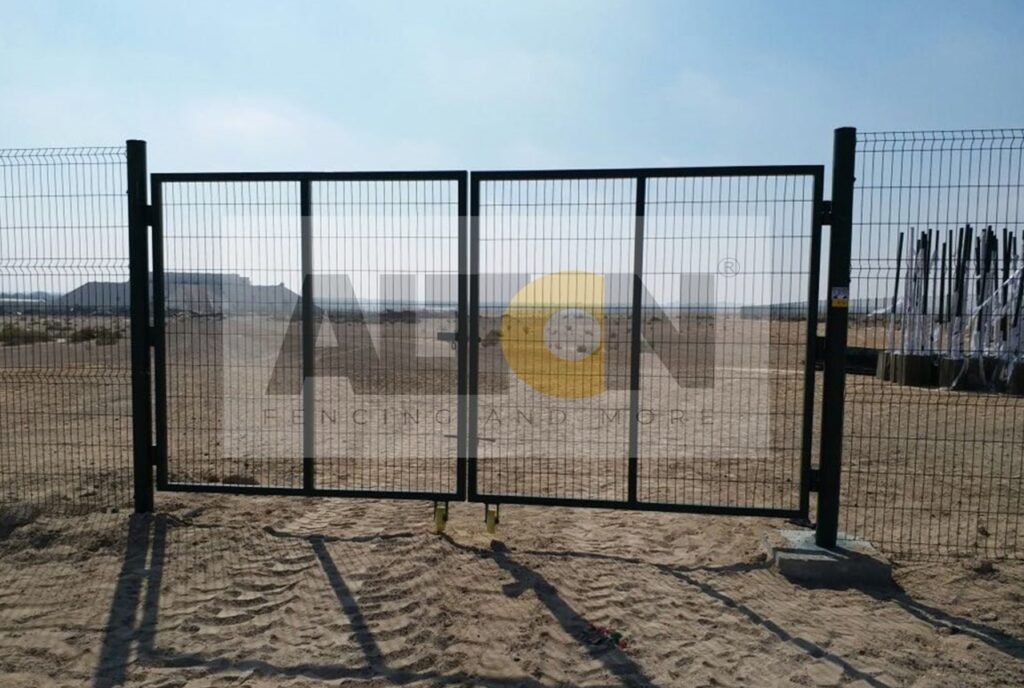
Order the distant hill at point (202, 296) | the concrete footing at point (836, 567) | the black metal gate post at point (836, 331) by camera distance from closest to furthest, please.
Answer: the concrete footing at point (836, 567)
the black metal gate post at point (836, 331)
the distant hill at point (202, 296)

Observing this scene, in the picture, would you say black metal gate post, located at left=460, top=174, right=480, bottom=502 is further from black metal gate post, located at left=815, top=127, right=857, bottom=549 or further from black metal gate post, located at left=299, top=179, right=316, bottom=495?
black metal gate post, located at left=815, top=127, right=857, bottom=549

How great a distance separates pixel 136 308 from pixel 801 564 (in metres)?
5.55

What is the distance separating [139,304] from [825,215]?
5.44 metres

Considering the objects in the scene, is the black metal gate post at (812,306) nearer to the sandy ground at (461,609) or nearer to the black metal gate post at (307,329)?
the sandy ground at (461,609)

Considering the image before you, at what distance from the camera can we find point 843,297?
4.61m

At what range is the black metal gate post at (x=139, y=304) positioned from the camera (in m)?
5.29

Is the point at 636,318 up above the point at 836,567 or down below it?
above

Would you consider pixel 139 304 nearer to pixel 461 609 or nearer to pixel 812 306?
pixel 461 609

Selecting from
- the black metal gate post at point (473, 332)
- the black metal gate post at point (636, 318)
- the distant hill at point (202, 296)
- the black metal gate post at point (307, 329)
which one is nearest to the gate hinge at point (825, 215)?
the black metal gate post at point (636, 318)

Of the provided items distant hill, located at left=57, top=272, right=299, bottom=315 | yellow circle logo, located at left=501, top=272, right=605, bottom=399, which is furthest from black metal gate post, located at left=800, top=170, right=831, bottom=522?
distant hill, located at left=57, top=272, right=299, bottom=315

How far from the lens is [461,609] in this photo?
4043 mm

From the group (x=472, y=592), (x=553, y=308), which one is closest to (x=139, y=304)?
(x=553, y=308)

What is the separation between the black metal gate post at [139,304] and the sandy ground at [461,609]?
0.59 metres

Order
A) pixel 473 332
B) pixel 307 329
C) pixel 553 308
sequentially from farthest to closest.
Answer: pixel 553 308, pixel 307 329, pixel 473 332
